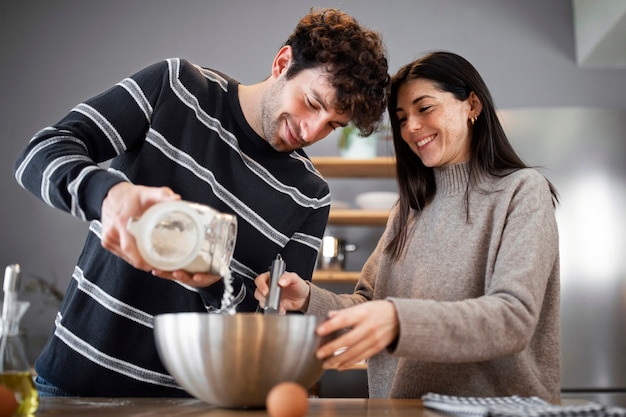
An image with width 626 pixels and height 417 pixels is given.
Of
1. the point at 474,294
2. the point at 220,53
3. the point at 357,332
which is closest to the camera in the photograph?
the point at 357,332

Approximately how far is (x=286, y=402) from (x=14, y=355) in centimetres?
39

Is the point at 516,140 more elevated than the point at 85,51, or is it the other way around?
the point at 85,51

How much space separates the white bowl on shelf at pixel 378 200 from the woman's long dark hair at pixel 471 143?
5.50ft

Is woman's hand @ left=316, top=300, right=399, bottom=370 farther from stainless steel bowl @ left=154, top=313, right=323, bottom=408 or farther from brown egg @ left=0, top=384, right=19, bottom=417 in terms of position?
brown egg @ left=0, top=384, right=19, bottom=417

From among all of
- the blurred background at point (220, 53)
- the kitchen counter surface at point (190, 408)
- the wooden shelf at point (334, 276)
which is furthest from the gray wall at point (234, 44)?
the kitchen counter surface at point (190, 408)

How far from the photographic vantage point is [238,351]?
0.93m

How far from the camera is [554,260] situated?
4.29ft

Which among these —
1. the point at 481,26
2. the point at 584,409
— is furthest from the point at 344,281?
the point at 584,409

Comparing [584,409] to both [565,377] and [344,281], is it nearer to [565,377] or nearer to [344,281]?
[565,377]

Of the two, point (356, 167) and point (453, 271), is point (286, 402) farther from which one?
point (356, 167)

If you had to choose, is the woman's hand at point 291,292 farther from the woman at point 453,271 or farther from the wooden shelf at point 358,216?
the wooden shelf at point 358,216

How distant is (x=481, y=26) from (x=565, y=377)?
76.1 inches

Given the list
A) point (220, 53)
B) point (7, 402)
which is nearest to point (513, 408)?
point (7, 402)

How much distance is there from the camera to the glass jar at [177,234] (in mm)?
974
